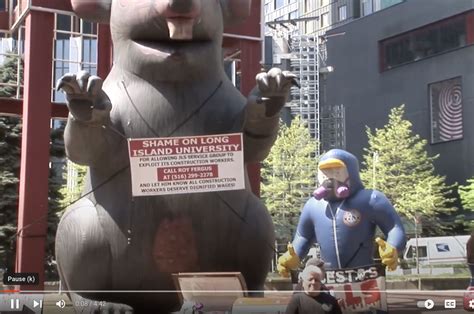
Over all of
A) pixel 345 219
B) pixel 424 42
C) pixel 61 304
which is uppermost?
pixel 424 42

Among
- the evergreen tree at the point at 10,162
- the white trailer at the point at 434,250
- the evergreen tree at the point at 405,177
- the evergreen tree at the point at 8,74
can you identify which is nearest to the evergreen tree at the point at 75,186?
the evergreen tree at the point at 10,162

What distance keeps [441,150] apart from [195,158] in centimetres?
2135

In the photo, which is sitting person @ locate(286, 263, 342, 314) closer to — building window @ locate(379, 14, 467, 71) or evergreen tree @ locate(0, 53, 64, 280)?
evergreen tree @ locate(0, 53, 64, 280)

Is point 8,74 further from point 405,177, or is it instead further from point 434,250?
point 405,177

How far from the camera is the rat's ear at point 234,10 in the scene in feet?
12.7

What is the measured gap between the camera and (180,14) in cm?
333

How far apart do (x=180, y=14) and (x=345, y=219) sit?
4.86 feet

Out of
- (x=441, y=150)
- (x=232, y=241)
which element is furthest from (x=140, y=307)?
(x=441, y=150)

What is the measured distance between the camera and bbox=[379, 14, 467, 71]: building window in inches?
940

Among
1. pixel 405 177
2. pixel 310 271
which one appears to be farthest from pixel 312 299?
pixel 405 177

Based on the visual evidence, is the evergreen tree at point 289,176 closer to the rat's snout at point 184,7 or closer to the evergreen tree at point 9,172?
the evergreen tree at point 9,172

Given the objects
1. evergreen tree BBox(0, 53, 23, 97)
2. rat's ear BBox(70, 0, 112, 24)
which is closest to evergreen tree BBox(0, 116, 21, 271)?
evergreen tree BBox(0, 53, 23, 97)

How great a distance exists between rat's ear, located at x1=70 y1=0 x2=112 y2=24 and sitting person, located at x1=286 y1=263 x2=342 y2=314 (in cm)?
179

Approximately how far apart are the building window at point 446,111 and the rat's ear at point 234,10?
66.2 feet
